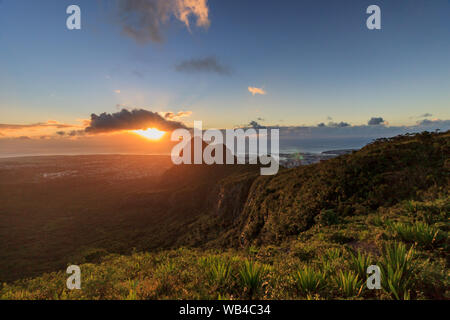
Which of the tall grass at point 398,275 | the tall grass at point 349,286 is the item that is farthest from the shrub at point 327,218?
the tall grass at point 349,286

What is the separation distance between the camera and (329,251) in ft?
18.4

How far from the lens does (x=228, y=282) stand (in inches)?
148

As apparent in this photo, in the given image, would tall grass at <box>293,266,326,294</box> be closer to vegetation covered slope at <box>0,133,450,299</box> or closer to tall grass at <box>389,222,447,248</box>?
vegetation covered slope at <box>0,133,450,299</box>

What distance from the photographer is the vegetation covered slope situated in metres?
3.51

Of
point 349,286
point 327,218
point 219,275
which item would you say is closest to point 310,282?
point 349,286

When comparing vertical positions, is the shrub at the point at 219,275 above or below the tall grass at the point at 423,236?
below

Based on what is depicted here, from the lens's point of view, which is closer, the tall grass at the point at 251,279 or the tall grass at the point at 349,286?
the tall grass at the point at 349,286

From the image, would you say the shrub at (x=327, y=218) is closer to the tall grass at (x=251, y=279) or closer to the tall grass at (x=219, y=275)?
the tall grass at (x=251, y=279)

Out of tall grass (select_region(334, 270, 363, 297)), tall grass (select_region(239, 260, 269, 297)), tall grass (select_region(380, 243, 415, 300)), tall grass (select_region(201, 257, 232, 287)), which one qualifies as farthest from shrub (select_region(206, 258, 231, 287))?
tall grass (select_region(380, 243, 415, 300))

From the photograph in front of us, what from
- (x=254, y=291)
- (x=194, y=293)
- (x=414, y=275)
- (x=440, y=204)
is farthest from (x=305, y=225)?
(x=194, y=293)

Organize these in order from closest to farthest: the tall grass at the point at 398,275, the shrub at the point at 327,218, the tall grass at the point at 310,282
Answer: the tall grass at the point at 398,275 < the tall grass at the point at 310,282 < the shrub at the point at 327,218

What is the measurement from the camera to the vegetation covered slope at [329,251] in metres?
3.51

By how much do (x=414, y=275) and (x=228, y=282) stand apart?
3.83m
